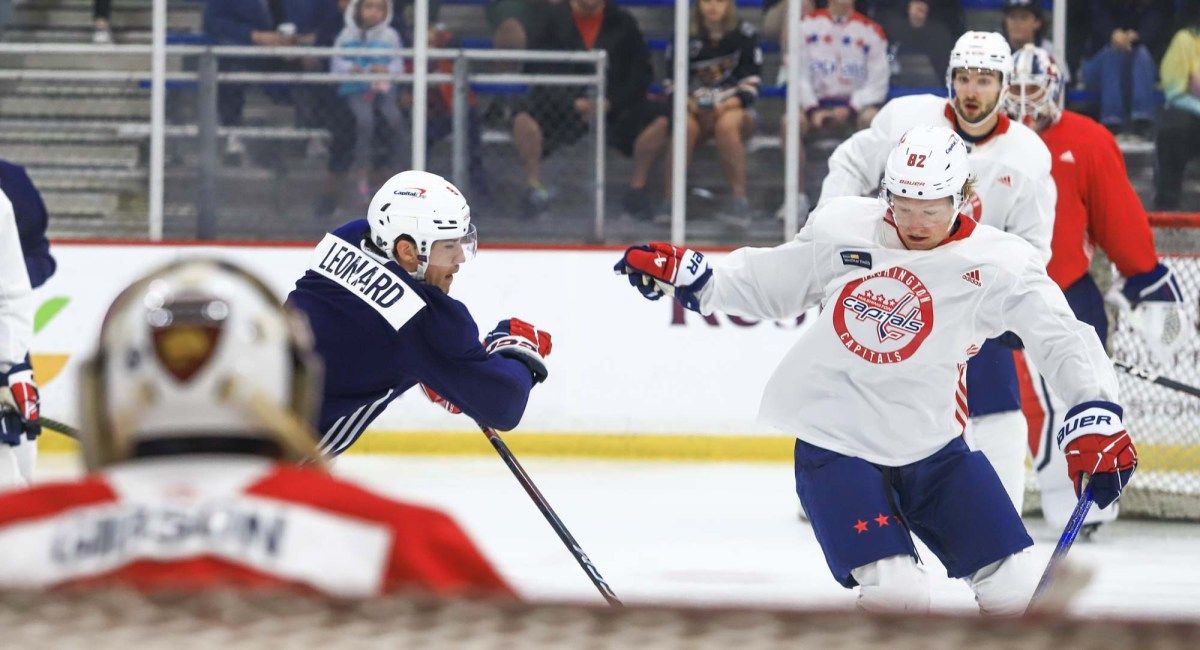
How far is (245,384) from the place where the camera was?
1282mm

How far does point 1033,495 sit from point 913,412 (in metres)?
2.60

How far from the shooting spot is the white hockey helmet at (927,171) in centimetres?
335

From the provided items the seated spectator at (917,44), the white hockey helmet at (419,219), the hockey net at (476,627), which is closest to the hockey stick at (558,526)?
the white hockey helmet at (419,219)

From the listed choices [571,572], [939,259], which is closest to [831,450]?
[939,259]

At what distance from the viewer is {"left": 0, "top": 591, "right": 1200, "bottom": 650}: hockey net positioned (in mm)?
1068

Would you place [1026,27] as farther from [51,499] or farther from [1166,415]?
[51,499]

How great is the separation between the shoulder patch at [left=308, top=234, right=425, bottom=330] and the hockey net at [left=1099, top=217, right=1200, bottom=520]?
286 cm

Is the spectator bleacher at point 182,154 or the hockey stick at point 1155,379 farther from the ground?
the spectator bleacher at point 182,154

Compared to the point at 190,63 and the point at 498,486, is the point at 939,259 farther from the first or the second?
the point at 190,63

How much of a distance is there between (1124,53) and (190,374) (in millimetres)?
6194

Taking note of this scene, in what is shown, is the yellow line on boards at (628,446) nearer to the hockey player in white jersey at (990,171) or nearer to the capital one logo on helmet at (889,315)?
the hockey player in white jersey at (990,171)

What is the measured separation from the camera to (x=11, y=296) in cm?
430

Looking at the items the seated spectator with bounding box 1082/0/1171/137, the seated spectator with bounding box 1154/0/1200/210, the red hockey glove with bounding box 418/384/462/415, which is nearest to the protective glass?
the red hockey glove with bounding box 418/384/462/415

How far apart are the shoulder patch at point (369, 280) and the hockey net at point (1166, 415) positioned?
286cm
